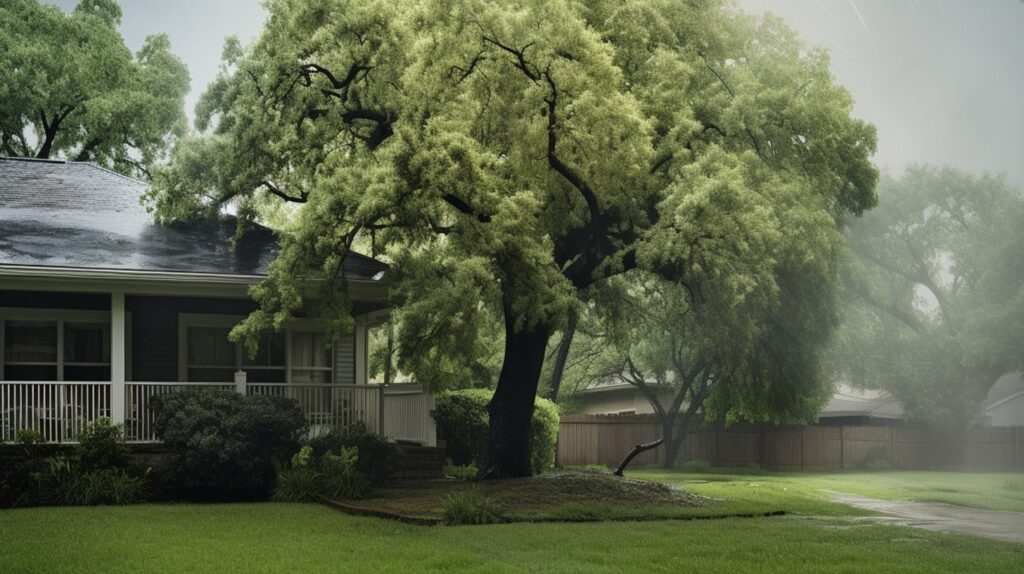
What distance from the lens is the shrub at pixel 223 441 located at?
18.9m

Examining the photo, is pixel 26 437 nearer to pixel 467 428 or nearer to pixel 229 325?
pixel 229 325

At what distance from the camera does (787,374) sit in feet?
72.7

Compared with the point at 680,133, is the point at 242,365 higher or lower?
lower

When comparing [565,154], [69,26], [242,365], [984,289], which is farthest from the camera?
[984,289]

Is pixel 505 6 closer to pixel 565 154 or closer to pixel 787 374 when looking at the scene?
pixel 565 154

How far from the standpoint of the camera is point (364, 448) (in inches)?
811

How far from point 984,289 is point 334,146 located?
29067mm

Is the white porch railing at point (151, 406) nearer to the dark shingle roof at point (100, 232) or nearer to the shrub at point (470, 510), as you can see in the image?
the dark shingle roof at point (100, 232)

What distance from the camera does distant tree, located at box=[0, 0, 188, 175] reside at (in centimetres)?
3794

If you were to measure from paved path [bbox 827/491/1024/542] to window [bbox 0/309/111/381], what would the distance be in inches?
575

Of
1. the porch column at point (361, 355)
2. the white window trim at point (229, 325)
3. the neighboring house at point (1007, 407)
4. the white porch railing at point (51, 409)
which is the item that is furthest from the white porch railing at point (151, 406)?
the neighboring house at point (1007, 407)

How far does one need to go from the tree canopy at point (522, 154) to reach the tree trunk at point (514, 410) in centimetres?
4

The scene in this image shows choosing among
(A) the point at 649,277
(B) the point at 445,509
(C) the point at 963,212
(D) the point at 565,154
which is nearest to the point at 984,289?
(C) the point at 963,212

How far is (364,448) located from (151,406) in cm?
376
